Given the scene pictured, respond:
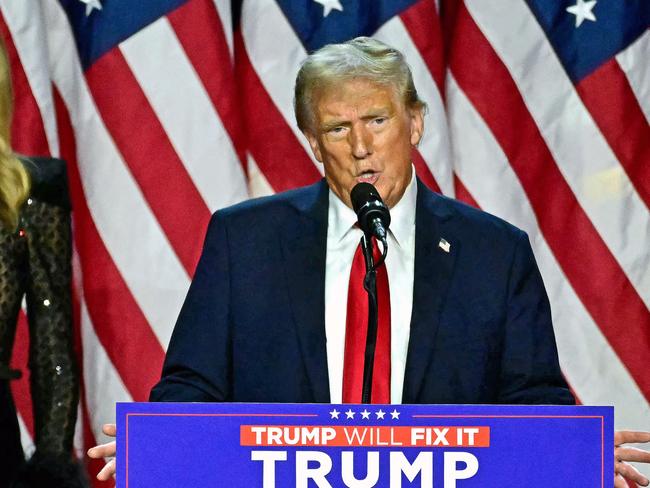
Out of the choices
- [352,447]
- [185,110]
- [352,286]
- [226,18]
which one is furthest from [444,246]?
[226,18]

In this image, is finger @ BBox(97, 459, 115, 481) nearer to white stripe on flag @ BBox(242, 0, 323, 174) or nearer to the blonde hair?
the blonde hair

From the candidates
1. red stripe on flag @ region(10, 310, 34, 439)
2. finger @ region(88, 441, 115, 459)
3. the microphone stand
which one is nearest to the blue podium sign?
the microphone stand

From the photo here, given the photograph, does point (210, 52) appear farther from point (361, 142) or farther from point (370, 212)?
point (370, 212)

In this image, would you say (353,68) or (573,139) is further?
(573,139)

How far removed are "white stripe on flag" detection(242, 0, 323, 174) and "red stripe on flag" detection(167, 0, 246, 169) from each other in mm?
90

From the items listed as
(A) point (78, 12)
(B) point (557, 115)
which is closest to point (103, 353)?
(A) point (78, 12)

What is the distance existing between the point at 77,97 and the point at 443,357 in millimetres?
1429

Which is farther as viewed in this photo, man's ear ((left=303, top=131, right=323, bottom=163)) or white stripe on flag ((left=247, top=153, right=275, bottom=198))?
white stripe on flag ((left=247, top=153, right=275, bottom=198))

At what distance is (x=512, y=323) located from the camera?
1.87 metres

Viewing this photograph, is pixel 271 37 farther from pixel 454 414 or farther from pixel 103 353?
pixel 454 414

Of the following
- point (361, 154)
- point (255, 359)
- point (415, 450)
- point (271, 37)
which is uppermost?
point (271, 37)

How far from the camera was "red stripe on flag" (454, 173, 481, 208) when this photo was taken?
9.94 ft

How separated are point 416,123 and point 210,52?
39.4 inches

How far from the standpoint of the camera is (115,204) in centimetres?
287
